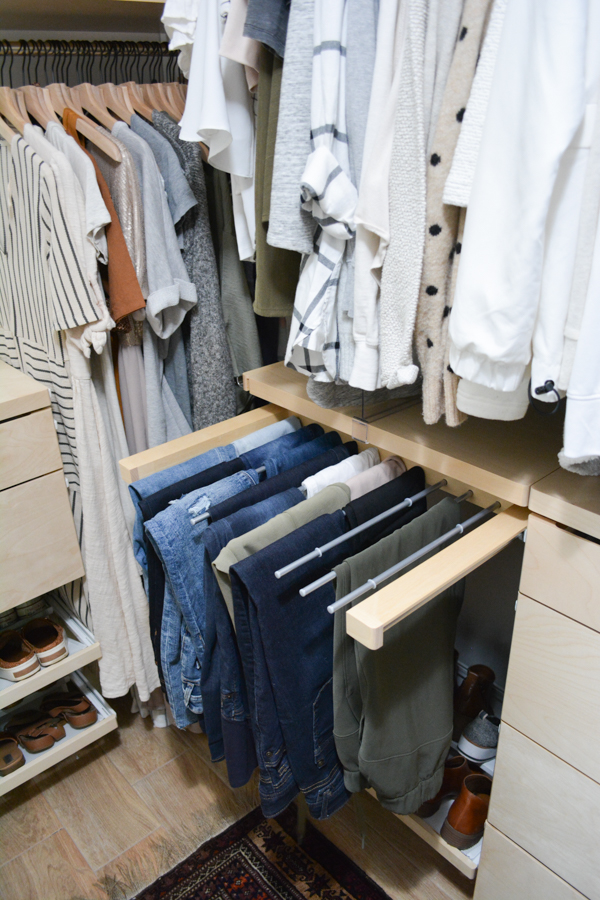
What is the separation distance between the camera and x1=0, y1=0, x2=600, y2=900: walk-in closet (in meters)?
0.64

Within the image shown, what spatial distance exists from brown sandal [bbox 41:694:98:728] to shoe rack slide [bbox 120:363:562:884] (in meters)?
0.73

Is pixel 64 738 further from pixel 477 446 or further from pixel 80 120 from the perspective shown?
pixel 80 120

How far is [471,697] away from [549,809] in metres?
0.32

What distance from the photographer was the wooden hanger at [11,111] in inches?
45.7

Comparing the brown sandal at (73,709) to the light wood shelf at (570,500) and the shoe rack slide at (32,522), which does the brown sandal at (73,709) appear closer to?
the shoe rack slide at (32,522)

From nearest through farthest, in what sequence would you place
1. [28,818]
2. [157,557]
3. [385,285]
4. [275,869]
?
[385,285], [157,557], [275,869], [28,818]

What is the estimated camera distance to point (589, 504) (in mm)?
775

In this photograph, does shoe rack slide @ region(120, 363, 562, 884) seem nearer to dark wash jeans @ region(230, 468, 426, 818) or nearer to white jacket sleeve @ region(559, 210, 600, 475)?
dark wash jeans @ region(230, 468, 426, 818)

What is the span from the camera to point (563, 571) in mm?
814

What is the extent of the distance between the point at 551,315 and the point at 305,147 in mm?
392

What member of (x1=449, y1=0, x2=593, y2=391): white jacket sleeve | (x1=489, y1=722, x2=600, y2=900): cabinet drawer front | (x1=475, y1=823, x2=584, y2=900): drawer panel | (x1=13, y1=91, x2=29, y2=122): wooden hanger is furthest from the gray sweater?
(x1=475, y1=823, x2=584, y2=900): drawer panel

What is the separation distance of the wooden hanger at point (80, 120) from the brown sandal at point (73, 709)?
125 cm

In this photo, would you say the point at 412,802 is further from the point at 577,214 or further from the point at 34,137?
the point at 34,137

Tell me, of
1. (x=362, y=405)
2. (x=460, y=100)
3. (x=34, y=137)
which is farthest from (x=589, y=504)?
(x=34, y=137)
